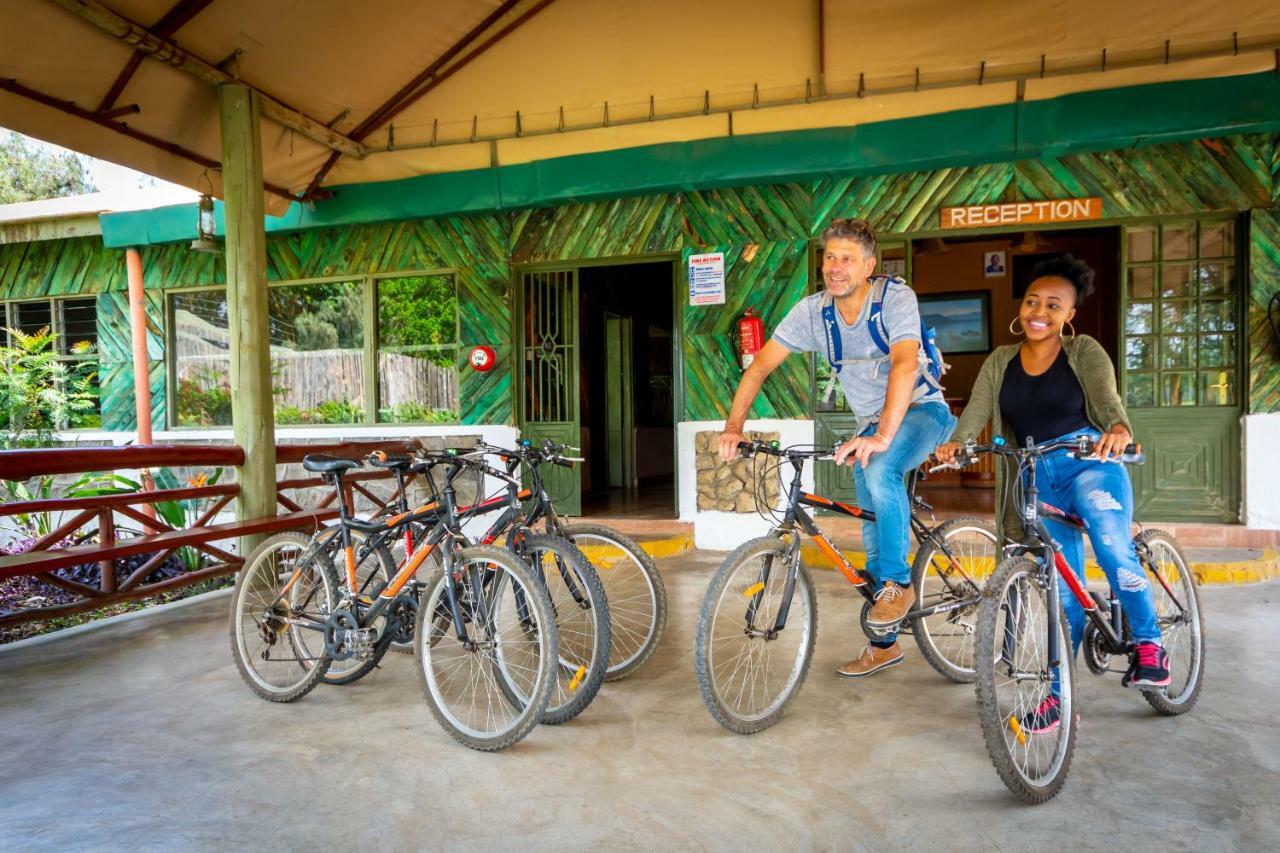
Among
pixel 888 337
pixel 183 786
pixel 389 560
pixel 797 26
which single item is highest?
pixel 797 26

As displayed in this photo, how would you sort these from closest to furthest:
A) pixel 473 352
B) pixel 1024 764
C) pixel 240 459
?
pixel 1024 764, pixel 240 459, pixel 473 352

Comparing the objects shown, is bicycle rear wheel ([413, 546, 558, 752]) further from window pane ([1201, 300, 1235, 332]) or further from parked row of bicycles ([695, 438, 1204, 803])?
window pane ([1201, 300, 1235, 332])

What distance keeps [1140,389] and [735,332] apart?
3.49 m

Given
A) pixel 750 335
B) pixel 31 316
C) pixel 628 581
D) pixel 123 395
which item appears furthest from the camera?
pixel 31 316

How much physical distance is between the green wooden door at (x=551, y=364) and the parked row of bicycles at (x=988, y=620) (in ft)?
14.7

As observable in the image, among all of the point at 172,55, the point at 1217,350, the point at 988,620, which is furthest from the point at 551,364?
the point at 988,620

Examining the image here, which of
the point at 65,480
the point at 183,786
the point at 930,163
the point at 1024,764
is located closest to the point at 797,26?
the point at 930,163

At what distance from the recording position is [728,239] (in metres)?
7.12

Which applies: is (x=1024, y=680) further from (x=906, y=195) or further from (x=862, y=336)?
(x=906, y=195)

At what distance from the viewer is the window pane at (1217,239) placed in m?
6.30

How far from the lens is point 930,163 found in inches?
251

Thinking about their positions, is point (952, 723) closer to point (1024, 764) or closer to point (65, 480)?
point (1024, 764)

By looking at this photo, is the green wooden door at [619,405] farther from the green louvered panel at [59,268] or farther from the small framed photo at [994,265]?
the green louvered panel at [59,268]

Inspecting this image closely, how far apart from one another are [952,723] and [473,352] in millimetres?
→ 5955
